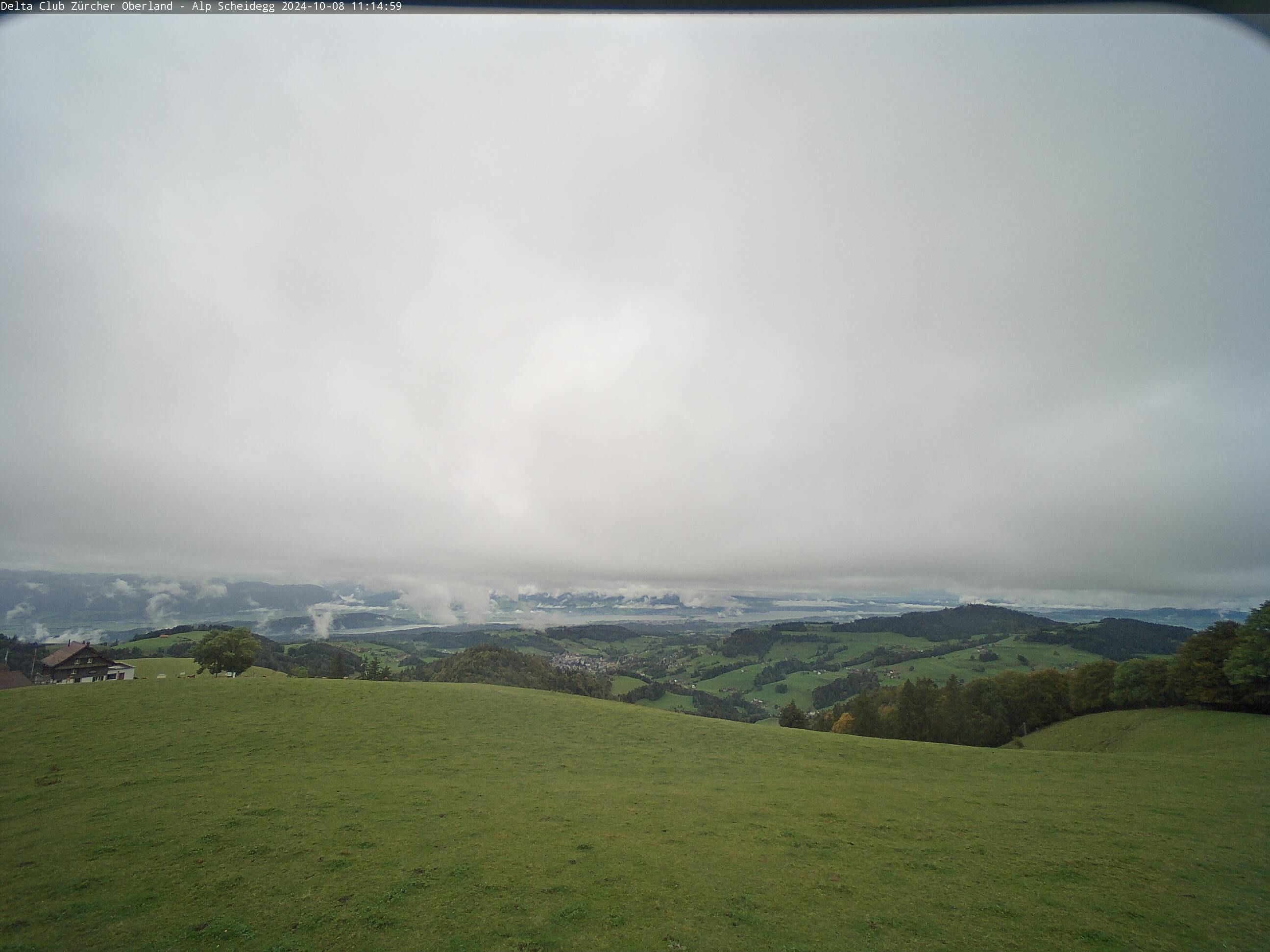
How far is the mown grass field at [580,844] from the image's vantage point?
9.12 meters

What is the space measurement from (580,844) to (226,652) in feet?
185

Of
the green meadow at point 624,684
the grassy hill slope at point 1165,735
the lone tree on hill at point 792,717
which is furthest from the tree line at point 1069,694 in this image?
the green meadow at point 624,684

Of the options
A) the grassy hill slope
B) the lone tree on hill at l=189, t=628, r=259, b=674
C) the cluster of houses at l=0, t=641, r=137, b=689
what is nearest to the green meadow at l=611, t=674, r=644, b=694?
the lone tree on hill at l=189, t=628, r=259, b=674

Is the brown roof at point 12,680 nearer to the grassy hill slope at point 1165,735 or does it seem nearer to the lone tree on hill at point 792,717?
the lone tree on hill at point 792,717

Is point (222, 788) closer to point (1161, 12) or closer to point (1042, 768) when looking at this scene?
point (1161, 12)

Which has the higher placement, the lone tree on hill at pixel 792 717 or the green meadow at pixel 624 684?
the lone tree on hill at pixel 792 717

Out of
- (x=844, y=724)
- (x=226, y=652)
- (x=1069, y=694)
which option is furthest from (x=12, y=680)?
(x=1069, y=694)

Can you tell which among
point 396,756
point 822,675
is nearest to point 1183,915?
point 396,756

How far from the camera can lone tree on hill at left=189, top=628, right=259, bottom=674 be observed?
163 ft

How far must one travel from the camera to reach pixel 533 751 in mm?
24922

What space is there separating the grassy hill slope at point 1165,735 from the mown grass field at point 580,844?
919 cm

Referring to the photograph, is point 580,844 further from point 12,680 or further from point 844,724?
point 12,680

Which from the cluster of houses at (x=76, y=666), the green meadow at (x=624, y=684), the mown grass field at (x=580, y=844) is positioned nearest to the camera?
the mown grass field at (x=580, y=844)

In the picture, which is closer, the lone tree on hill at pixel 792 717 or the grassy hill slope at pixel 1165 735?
Result: the grassy hill slope at pixel 1165 735
